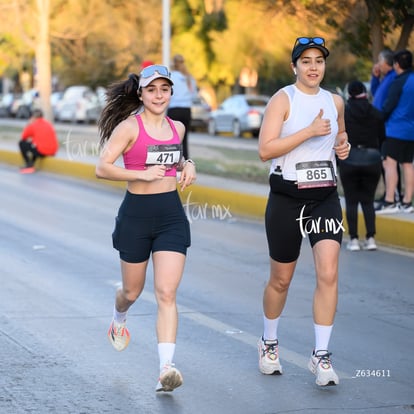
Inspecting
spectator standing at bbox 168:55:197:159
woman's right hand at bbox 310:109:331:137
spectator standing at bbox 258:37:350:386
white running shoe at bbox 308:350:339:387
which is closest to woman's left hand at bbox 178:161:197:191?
spectator standing at bbox 258:37:350:386

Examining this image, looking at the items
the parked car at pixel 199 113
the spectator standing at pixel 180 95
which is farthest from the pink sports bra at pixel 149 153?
the parked car at pixel 199 113

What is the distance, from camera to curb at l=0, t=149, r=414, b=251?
12602 mm

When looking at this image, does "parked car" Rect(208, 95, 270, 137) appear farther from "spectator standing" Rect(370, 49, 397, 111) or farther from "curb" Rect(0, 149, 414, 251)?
"spectator standing" Rect(370, 49, 397, 111)

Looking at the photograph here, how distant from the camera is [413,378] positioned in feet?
22.2

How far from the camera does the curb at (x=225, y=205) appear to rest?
1260cm

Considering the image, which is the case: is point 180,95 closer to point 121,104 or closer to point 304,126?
point 121,104

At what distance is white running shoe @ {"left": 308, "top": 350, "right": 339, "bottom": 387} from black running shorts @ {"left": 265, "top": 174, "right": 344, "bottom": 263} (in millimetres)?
582

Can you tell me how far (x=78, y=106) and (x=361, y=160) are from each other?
37.6 metres

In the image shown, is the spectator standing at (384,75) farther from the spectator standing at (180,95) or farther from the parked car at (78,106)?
the parked car at (78,106)

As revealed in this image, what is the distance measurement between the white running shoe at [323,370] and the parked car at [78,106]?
41.5 metres

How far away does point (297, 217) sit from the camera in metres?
6.61

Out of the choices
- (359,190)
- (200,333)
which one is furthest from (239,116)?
(200,333)

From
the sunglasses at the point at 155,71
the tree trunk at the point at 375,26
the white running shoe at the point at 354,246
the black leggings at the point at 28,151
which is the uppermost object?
the tree trunk at the point at 375,26

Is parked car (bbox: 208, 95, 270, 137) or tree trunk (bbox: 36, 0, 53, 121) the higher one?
tree trunk (bbox: 36, 0, 53, 121)
